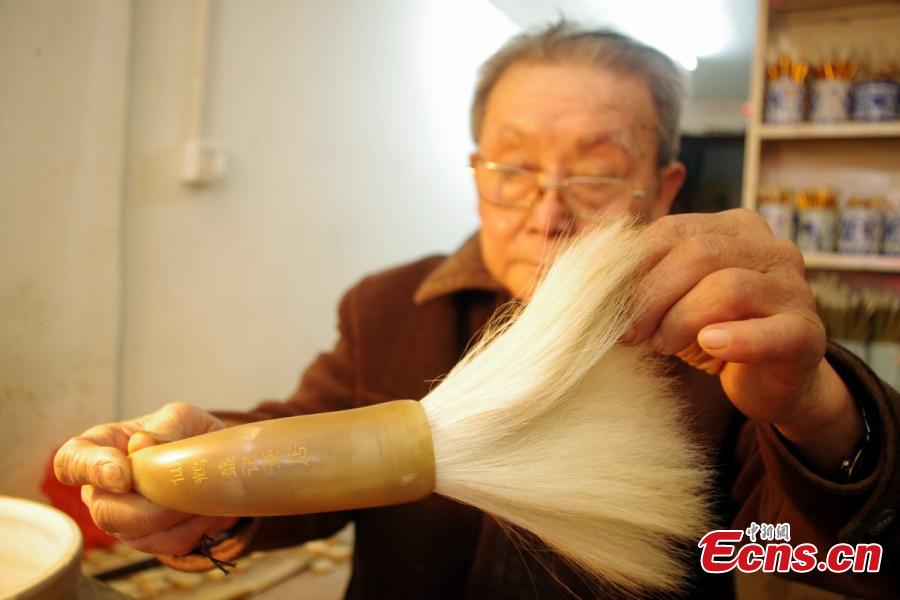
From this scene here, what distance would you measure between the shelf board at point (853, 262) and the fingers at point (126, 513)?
4.54 feet

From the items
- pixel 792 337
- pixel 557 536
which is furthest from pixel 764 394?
pixel 557 536

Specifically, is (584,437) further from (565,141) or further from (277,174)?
(277,174)

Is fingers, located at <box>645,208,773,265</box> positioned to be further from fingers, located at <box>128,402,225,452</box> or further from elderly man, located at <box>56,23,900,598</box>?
fingers, located at <box>128,402,225,452</box>

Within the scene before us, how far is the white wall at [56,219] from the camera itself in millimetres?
880

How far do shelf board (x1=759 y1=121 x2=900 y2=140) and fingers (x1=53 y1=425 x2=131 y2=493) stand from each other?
5.10 feet

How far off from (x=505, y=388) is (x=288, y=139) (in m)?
1.27

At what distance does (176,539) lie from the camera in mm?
497

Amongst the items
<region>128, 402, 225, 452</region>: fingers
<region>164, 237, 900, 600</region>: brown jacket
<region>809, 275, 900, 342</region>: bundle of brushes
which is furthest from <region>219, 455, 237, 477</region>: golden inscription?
<region>809, 275, 900, 342</region>: bundle of brushes

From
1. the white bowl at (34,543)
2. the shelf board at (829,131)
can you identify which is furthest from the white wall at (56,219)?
the shelf board at (829,131)

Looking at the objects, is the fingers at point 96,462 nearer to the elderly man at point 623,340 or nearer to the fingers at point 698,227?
the elderly man at point 623,340

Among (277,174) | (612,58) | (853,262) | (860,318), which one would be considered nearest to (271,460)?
(612,58)

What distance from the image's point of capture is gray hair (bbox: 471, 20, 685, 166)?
700mm

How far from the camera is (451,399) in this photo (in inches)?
16.8

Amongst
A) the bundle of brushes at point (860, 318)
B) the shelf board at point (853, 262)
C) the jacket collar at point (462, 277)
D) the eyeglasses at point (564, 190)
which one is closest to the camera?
the eyeglasses at point (564, 190)
